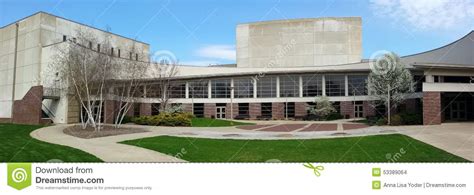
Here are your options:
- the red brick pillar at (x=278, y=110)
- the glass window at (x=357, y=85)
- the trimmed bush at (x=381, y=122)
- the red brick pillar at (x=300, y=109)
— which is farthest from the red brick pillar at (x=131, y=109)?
the trimmed bush at (x=381, y=122)

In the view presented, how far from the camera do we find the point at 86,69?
6.15m

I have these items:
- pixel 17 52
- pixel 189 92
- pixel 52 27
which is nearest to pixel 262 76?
pixel 189 92

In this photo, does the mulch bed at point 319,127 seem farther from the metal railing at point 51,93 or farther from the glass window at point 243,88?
the metal railing at point 51,93

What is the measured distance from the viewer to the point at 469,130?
13.9 ft

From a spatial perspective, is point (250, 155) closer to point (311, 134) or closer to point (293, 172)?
point (293, 172)

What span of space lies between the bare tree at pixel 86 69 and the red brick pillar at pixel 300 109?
2858 millimetres

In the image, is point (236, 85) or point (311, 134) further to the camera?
point (236, 85)

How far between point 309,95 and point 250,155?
132cm

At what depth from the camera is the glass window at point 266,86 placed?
4.43 m

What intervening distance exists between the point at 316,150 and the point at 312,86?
102 centimetres

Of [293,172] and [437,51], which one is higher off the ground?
[437,51]

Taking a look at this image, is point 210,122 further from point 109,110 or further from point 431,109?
point 431,109

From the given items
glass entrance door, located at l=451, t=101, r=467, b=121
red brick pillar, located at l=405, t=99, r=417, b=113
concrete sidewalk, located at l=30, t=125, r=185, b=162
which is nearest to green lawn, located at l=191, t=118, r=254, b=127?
concrete sidewalk, located at l=30, t=125, r=185, b=162

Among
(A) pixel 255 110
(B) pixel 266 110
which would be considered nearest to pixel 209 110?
(A) pixel 255 110
